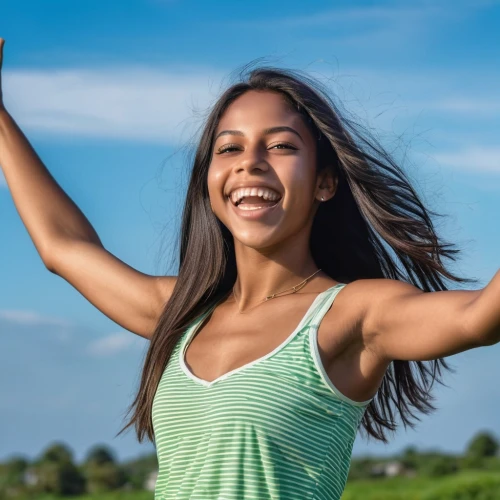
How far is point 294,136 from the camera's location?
8.76 ft

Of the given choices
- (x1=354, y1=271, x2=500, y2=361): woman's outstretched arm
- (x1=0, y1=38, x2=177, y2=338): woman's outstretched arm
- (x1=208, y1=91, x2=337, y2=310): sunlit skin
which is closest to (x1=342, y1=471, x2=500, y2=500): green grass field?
(x1=0, y1=38, x2=177, y2=338): woman's outstretched arm

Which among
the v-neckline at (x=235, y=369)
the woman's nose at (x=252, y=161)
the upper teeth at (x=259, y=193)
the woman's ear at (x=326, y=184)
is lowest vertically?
the v-neckline at (x=235, y=369)

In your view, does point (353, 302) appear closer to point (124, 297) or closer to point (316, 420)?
point (316, 420)

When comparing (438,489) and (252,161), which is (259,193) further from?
(438,489)

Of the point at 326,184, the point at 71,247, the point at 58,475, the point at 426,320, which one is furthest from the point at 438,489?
the point at 426,320

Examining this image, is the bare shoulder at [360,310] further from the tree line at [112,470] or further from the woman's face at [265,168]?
the tree line at [112,470]

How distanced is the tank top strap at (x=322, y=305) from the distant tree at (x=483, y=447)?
6.31m

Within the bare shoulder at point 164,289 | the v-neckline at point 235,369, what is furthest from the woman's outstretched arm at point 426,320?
the bare shoulder at point 164,289

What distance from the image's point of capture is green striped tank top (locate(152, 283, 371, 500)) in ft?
7.82

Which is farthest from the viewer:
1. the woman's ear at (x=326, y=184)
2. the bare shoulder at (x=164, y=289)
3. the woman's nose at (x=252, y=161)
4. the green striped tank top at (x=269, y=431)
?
the bare shoulder at (x=164, y=289)

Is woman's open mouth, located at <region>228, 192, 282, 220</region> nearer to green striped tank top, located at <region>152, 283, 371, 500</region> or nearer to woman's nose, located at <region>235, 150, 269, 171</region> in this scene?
woman's nose, located at <region>235, 150, 269, 171</region>

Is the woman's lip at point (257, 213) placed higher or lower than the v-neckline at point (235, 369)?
higher

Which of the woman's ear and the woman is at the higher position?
the woman's ear

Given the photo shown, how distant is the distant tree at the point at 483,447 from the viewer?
27.9 feet
